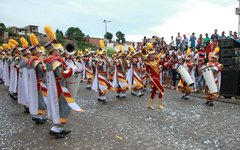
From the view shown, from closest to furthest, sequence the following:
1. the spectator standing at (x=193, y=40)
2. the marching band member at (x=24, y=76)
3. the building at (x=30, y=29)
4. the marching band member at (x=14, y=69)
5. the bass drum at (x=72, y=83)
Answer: the bass drum at (x=72, y=83), the marching band member at (x=24, y=76), the marching band member at (x=14, y=69), the spectator standing at (x=193, y=40), the building at (x=30, y=29)

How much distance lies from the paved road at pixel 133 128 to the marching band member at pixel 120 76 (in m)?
1.65

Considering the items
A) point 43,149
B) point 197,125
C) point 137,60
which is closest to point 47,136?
point 43,149

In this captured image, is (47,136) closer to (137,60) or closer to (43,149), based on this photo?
Result: (43,149)

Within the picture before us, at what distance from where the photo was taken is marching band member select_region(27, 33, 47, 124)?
6828mm

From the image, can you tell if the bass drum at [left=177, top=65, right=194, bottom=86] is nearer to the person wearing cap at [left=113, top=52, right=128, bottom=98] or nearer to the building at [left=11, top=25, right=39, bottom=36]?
the person wearing cap at [left=113, top=52, right=128, bottom=98]

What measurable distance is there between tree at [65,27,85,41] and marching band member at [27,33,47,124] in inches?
1540

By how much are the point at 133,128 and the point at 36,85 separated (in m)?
2.60

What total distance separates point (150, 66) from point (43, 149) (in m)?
4.70

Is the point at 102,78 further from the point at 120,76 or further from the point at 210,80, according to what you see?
the point at 210,80

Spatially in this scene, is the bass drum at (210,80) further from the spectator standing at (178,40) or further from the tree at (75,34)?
the tree at (75,34)

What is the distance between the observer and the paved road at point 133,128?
549 centimetres

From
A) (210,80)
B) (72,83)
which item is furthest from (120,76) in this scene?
(72,83)

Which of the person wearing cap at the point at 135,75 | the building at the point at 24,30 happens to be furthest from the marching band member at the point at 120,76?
the building at the point at 24,30

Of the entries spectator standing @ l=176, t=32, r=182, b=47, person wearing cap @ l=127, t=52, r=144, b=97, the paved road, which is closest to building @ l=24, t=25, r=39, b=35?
spectator standing @ l=176, t=32, r=182, b=47
